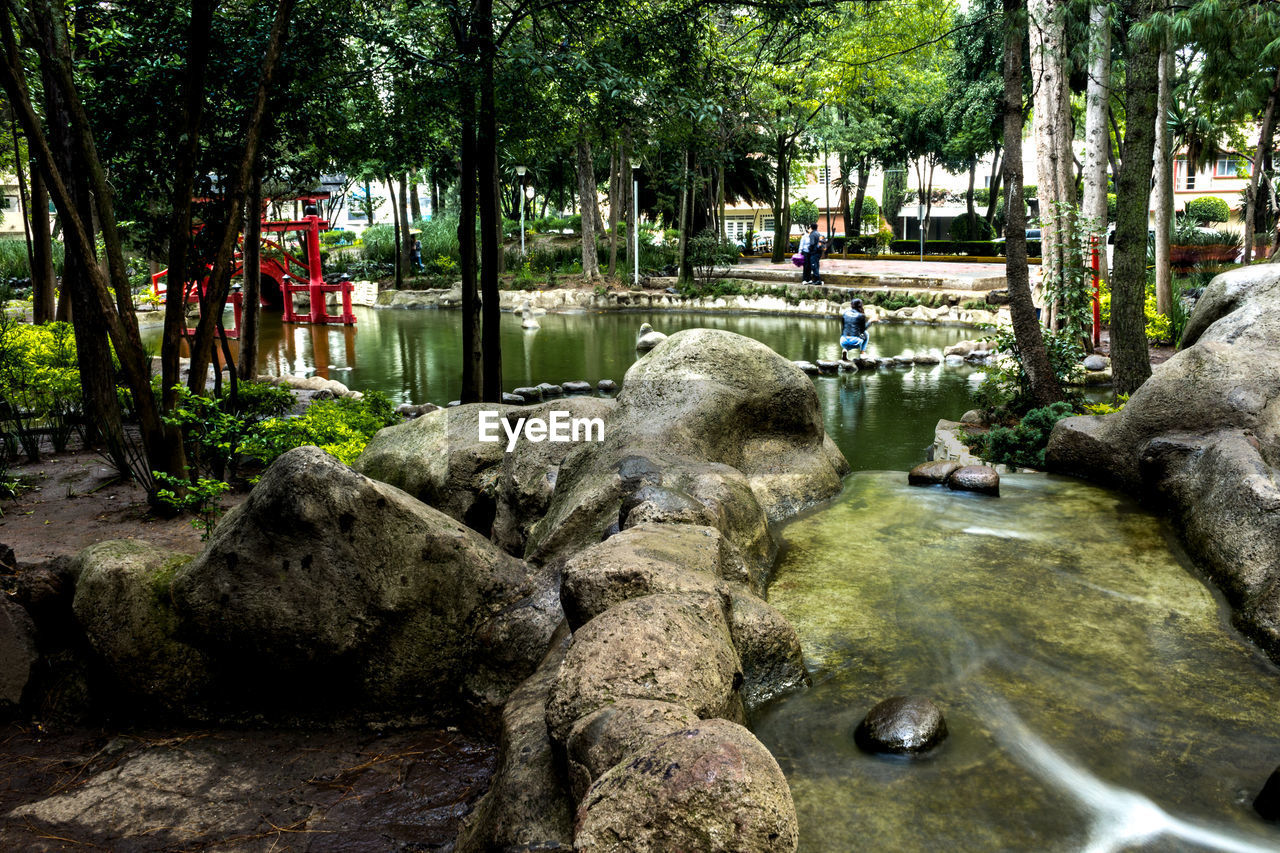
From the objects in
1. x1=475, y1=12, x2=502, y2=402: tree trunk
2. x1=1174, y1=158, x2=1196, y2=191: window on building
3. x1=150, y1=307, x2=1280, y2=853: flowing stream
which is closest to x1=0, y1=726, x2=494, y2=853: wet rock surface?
x1=150, y1=307, x2=1280, y2=853: flowing stream

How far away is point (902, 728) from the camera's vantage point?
13.8ft

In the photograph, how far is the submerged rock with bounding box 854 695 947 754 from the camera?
415cm

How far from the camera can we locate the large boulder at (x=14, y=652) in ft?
16.0

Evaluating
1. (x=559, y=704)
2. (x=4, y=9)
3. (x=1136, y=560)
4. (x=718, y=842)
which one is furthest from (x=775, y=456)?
(x=4, y=9)

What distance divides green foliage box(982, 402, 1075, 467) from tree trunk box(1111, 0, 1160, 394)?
81cm

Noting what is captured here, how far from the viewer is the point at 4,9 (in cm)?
661

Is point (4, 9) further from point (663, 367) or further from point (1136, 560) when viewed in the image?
point (1136, 560)

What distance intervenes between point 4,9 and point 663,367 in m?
5.06

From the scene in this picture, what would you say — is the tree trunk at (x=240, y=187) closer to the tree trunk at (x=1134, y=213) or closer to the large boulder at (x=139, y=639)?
the large boulder at (x=139, y=639)

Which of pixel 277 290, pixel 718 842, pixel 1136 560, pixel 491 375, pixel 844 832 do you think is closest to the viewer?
pixel 718 842

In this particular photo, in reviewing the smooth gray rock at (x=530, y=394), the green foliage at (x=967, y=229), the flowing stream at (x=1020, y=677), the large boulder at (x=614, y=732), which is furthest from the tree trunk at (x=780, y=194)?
the large boulder at (x=614, y=732)

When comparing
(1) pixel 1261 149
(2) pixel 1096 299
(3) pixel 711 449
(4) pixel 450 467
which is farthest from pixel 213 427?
(1) pixel 1261 149

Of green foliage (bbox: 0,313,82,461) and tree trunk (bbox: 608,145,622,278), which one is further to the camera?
tree trunk (bbox: 608,145,622,278)
